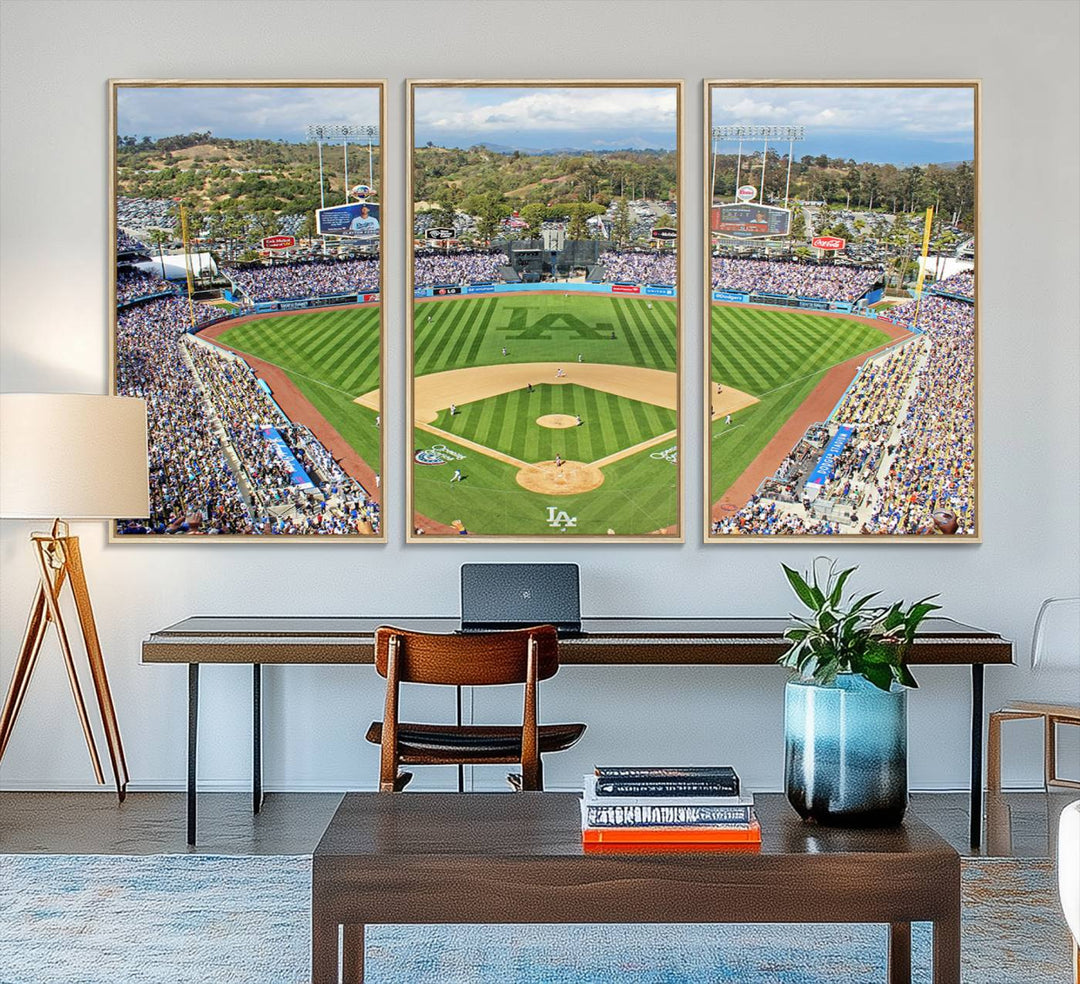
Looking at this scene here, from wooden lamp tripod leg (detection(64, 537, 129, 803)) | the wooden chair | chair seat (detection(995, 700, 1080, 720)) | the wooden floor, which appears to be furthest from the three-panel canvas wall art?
the wooden chair

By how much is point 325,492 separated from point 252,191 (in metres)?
1.17

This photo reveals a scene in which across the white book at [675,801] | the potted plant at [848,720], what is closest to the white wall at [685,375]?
the potted plant at [848,720]

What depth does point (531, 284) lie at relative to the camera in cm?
471

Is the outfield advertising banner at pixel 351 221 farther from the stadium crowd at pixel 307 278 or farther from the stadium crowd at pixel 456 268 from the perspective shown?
the stadium crowd at pixel 456 268

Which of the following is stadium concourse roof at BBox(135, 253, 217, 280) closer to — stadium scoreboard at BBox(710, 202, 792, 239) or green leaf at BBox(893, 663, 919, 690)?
stadium scoreboard at BBox(710, 202, 792, 239)

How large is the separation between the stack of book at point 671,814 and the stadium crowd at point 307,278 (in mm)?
2876

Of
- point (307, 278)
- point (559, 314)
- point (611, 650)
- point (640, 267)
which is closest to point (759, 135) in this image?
point (640, 267)

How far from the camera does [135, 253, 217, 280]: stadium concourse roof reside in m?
4.72

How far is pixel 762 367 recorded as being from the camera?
4.70m

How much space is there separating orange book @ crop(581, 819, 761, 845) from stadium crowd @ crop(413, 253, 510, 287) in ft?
9.42

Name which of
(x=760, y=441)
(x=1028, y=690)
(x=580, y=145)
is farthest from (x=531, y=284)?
(x=1028, y=690)

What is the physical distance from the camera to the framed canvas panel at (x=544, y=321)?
467 cm

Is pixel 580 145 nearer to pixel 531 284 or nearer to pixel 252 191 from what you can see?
pixel 531 284

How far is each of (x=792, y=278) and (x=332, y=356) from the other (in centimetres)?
174
